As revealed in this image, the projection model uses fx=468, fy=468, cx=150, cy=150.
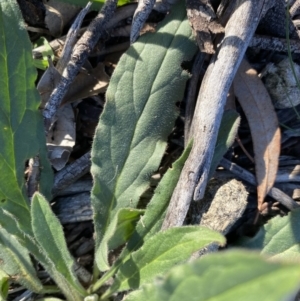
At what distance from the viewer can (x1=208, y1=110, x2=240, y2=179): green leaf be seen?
4.86 ft

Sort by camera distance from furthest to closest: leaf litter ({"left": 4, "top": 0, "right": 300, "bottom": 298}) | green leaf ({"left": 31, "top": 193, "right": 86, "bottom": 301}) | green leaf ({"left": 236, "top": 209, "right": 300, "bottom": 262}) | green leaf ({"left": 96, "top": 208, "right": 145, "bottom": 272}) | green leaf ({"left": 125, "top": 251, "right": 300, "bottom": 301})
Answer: leaf litter ({"left": 4, "top": 0, "right": 300, "bottom": 298})
green leaf ({"left": 236, "top": 209, "right": 300, "bottom": 262})
green leaf ({"left": 96, "top": 208, "right": 145, "bottom": 272})
green leaf ({"left": 31, "top": 193, "right": 86, "bottom": 301})
green leaf ({"left": 125, "top": 251, "right": 300, "bottom": 301})

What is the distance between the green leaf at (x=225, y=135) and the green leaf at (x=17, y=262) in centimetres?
64

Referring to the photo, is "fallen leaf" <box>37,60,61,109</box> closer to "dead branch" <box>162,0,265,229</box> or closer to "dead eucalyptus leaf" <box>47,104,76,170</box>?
"dead eucalyptus leaf" <box>47,104,76,170</box>

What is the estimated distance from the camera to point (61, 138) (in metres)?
1.61

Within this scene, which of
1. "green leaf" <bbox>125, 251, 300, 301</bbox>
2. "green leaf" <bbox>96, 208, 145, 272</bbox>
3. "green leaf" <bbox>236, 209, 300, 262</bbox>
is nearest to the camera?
"green leaf" <bbox>125, 251, 300, 301</bbox>

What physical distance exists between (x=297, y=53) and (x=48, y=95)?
873mm

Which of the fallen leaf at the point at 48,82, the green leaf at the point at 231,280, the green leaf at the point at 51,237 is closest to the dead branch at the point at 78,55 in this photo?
the fallen leaf at the point at 48,82

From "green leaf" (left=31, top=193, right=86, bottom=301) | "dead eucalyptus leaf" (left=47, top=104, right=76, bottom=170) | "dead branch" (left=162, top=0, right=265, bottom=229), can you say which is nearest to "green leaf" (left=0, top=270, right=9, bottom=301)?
"green leaf" (left=31, top=193, right=86, bottom=301)

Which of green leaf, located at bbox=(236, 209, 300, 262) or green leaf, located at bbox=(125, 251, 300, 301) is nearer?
green leaf, located at bbox=(125, 251, 300, 301)

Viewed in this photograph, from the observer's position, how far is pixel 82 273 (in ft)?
5.20

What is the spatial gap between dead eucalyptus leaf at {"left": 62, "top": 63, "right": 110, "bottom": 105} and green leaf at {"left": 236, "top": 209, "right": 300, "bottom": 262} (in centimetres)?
73

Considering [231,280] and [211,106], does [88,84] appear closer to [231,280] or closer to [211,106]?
[211,106]

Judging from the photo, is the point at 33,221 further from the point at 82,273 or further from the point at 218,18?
the point at 218,18

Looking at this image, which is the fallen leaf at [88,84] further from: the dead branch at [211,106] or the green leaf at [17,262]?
the green leaf at [17,262]
